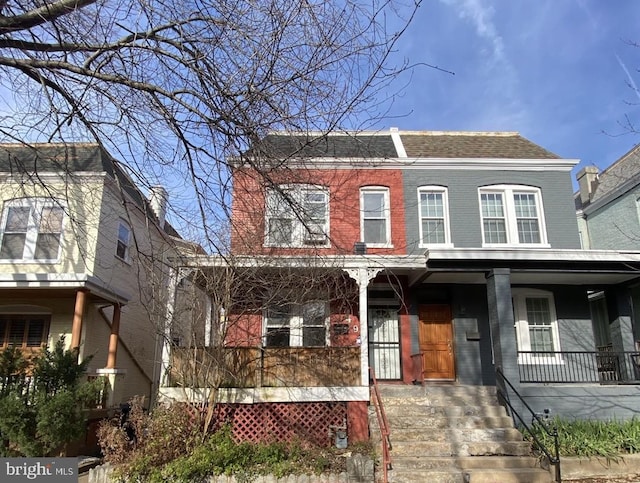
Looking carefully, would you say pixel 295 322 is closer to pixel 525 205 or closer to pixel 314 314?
pixel 314 314

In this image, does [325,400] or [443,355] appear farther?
[443,355]

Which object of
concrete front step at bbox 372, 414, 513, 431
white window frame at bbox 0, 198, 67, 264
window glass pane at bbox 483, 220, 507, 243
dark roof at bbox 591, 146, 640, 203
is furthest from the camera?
dark roof at bbox 591, 146, 640, 203

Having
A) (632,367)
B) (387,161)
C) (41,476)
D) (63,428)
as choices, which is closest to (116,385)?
(63,428)

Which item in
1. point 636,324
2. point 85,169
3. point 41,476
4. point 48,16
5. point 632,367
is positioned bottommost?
point 41,476

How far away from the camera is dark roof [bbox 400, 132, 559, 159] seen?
14258 millimetres

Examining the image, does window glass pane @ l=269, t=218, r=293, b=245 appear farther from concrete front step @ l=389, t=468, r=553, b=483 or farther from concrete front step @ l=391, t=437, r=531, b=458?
concrete front step @ l=391, t=437, r=531, b=458

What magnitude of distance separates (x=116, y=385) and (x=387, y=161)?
9.68 m

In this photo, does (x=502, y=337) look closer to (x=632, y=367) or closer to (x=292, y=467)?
(x=632, y=367)

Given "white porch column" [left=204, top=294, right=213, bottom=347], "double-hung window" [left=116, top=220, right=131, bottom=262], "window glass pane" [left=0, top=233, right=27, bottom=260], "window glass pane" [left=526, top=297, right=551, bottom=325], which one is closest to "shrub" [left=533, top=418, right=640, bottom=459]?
"window glass pane" [left=526, top=297, right=551, bottom=325]

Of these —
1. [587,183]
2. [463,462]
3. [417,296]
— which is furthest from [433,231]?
[587,183]

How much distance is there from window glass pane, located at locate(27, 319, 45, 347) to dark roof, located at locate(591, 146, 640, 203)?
18.9 metres

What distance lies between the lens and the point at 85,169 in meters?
13.3

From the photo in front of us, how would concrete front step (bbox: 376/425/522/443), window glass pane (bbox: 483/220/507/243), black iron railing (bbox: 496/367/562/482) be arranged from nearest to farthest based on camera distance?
1. black iron railing (bbox: 496/367/562/482)
2. concrete front step (bbox: 376/425/522/443)
3. window glass pane (bbox: 483/220/507/243)

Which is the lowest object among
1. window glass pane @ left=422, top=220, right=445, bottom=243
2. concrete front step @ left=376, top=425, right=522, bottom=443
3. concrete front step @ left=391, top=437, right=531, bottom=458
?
concrete front step @ left=391, top=437, right=531, bottom=458
